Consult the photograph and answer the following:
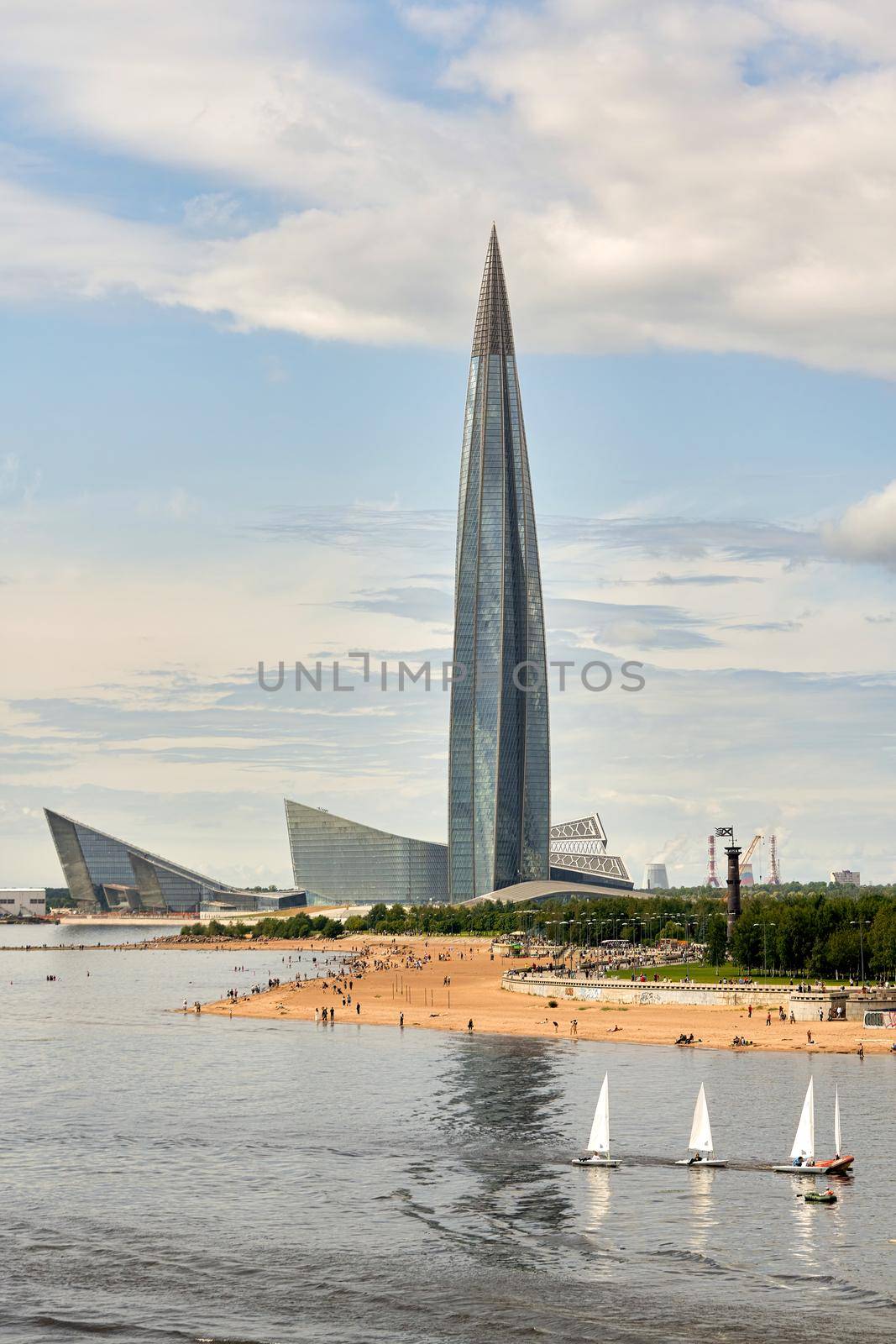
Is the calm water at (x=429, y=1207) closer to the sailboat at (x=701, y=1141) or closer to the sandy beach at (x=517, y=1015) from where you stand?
the sailboat at (x=701, y=1141)

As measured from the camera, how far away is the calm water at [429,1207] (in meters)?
45.6

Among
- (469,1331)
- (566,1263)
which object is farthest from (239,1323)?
(566,1263)

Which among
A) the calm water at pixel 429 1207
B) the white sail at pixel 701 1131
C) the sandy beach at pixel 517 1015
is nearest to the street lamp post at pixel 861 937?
the sandy beach at pixel 517 1015

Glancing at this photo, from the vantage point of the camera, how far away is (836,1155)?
63.9 metres

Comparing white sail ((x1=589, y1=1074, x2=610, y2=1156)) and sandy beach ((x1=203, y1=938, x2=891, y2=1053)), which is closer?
white sail ((x1=589, y1=1074, x2=610, y2=1156))

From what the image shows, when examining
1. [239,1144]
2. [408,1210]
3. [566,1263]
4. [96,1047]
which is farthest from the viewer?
[96,1047]

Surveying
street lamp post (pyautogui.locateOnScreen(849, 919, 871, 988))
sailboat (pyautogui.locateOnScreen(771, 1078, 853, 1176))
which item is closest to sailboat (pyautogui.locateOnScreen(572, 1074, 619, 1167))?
Answer: sailboat (pyautogui.locateOnScreen(771, 1078, 853, 1176))

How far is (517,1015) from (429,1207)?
62.8m

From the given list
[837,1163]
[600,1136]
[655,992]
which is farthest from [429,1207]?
[655,992]

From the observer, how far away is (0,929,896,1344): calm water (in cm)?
4559

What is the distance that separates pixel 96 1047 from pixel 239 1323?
64039 mm

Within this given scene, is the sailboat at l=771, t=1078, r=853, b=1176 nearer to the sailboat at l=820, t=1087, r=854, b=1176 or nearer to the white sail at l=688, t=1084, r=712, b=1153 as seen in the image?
the sailboat at l=820, t=1087, r=854, b=1176

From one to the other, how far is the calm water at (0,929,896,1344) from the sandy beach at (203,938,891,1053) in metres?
6.75

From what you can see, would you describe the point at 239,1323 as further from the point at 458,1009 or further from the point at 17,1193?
the point at 458,1009
